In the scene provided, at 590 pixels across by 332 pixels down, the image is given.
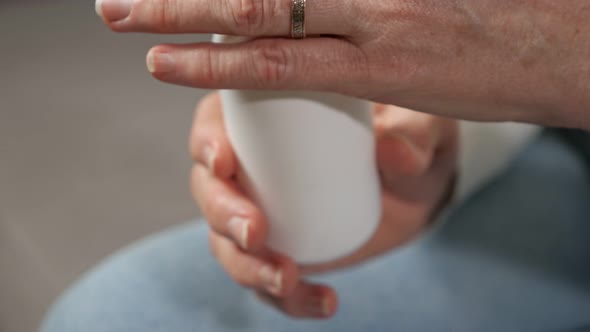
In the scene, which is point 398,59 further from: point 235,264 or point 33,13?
point 33,13

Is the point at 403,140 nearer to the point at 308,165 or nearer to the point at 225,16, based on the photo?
the point at 308,165

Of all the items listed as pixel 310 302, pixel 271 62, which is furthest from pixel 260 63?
pixel 310 302

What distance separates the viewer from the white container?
1.61 ft

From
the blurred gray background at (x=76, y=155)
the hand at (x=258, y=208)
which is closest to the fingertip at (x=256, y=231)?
the hand at (x=258, y=208)

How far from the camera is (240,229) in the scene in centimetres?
57

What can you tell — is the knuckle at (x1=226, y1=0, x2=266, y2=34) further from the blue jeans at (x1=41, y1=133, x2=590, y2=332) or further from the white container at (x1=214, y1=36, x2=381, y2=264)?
the blue jeans at (x1=41, y1=133, x2=590, y2=332)

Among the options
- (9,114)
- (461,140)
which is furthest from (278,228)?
(9,114)

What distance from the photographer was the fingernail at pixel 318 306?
2.20 feet

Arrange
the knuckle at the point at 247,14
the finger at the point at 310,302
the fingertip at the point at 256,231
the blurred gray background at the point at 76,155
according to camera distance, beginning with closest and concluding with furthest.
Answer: the knuckle at the point at 247,14
the fingertip at the point at 256,231
the finger at the point at 310,302
the blurred gray background at the point at 76,155

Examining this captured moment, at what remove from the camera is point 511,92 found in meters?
0.50

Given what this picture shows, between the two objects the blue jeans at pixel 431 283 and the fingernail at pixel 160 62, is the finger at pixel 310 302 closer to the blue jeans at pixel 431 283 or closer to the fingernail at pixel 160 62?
the blue jeans at pixel 431 283

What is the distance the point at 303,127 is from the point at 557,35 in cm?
19

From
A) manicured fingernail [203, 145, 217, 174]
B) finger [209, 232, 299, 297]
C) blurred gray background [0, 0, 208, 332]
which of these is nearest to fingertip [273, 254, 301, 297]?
finger [209, 232, 299, 297]

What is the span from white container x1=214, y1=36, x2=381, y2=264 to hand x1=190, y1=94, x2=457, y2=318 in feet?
0.08
